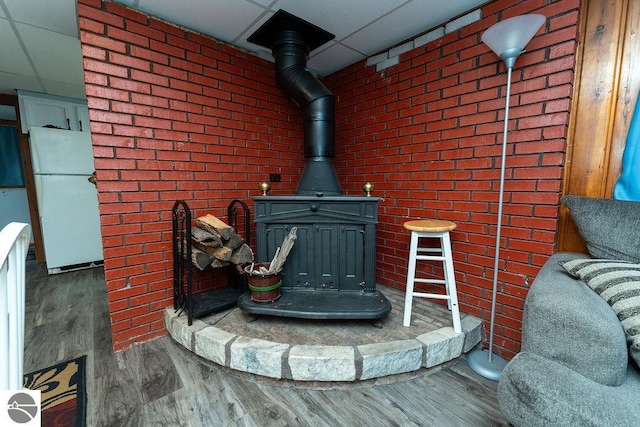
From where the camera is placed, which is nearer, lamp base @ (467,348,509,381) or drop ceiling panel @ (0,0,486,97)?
lamp base @ (467,348,509,381)

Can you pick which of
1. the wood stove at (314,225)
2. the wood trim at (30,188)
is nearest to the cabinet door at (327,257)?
the wood stove at (314,225)

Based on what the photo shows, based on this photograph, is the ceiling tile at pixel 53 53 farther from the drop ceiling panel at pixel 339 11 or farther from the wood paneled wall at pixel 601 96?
the wood paneled wall at pixel 601 96

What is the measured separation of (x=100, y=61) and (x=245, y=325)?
187 cm

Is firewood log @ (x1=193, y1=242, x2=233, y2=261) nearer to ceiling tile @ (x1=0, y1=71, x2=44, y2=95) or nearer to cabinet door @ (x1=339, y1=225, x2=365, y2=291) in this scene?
cabinet door @ (x1=339, y1=225, x2=365, y2=291)

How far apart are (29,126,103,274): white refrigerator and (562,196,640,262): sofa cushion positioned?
191 inches

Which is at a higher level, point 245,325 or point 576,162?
point 576,162

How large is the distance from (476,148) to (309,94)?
126 centimetres

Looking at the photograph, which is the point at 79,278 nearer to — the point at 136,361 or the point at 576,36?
the point at 136,361

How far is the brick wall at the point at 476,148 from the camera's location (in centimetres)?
159

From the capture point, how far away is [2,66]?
2.75 m

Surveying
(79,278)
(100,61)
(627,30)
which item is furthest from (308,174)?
(79,278)

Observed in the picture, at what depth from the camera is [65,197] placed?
3.51 meters

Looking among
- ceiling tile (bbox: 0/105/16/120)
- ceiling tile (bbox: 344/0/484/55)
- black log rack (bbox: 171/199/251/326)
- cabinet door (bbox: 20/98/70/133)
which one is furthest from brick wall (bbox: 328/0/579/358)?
ceiling tile (bbox: 0/105/16/120)

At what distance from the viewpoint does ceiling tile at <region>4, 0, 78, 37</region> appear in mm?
1752
